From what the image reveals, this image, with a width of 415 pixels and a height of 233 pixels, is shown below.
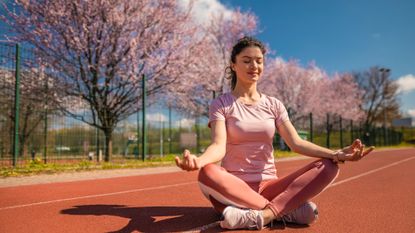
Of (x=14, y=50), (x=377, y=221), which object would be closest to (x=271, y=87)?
(x=14, y=50)

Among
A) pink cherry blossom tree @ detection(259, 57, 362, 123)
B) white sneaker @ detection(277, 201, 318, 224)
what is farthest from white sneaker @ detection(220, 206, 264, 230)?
pink cherry blossom tree @ detection(259, 57, 362, 123)

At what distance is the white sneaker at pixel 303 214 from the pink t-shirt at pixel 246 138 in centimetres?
39

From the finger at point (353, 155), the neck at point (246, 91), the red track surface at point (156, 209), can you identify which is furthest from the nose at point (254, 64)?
the red track surface at point (156, 209)

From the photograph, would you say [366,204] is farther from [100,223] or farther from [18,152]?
[18,152]

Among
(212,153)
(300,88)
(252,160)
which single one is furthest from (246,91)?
(300,88)

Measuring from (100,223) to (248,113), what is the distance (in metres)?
1.64

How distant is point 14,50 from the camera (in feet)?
33.8

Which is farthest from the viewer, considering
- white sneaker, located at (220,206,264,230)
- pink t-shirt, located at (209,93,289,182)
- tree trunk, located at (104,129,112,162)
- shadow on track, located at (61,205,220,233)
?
tree trunk, located at (104,129,112,162)

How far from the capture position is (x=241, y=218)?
114 inches

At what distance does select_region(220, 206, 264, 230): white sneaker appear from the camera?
2.88 metres

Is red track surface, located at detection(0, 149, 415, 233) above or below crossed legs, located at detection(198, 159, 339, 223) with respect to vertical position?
below

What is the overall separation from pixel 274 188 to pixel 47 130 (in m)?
11.2

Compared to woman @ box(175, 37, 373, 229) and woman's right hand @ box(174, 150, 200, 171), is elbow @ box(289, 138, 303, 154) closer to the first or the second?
woman @ box(175, 37, 373, 229)

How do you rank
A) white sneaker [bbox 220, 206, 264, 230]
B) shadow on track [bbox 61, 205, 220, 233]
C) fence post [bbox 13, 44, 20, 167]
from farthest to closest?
1. fence post [bbox 13, 44, 20, 167]
2. shadow on track [bbox 61, 205, 220, 233]
3. white sneaker [bbox 220, 206, 264, 230]
